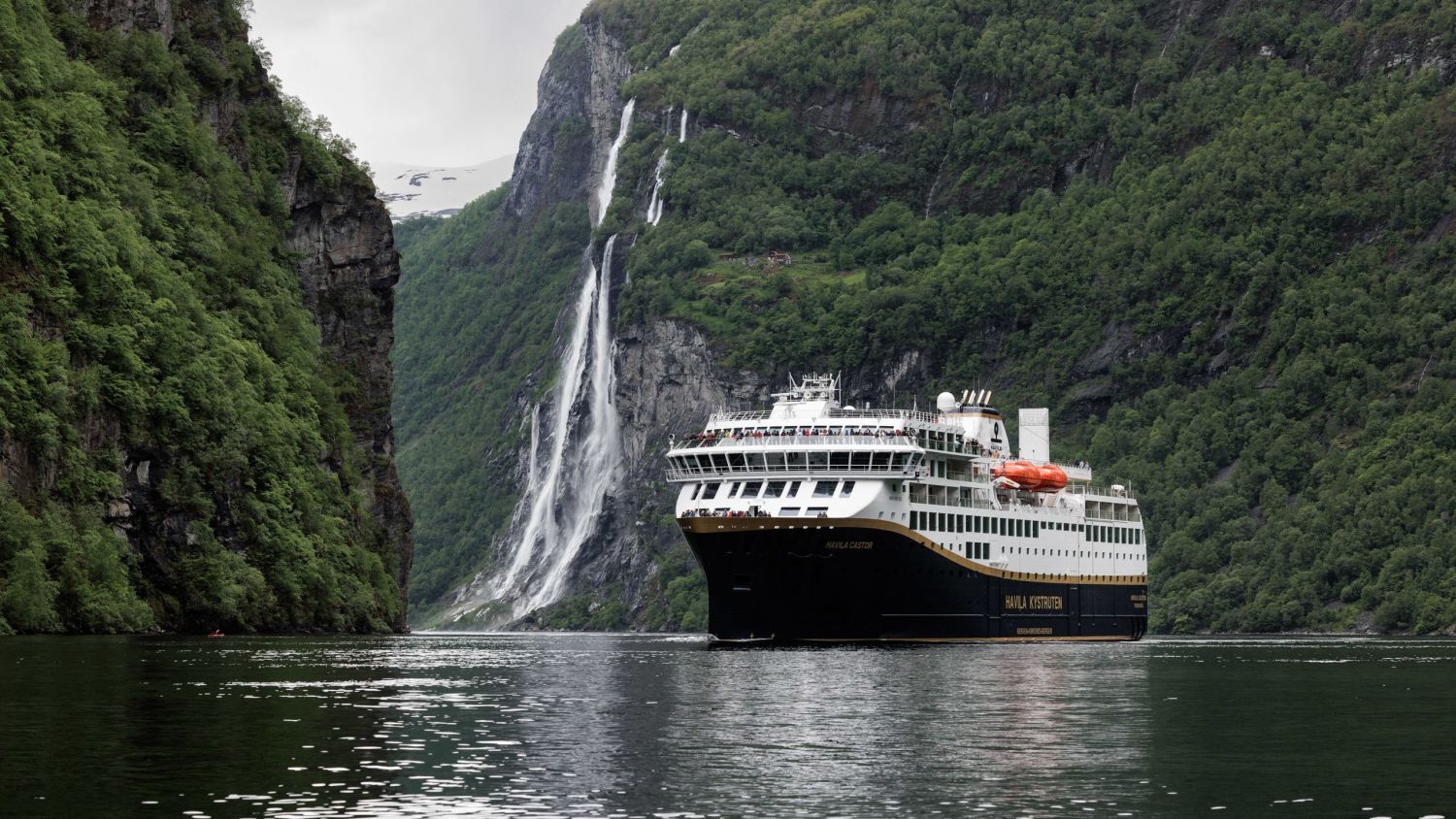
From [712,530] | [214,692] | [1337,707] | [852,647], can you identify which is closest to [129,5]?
[712,530]

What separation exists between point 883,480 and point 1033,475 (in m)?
21.0

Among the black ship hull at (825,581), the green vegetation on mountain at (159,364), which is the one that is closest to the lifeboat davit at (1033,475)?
the black ship hull at (825,581)

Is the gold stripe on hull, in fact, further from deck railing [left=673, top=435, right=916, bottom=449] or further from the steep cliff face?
the steep cliff face

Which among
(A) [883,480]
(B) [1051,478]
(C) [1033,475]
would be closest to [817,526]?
(A) [883,480]

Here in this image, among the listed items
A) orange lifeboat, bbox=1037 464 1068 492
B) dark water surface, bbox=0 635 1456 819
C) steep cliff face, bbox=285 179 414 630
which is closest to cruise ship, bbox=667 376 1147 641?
orange lifeboat, bbox=1037 464 1068 492

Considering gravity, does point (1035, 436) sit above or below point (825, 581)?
above

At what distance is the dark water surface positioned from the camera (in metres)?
38.6

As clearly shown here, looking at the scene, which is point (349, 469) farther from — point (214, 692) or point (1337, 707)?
→ point (1337, 707)

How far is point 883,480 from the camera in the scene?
11294 centimetres

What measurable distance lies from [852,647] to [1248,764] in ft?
210

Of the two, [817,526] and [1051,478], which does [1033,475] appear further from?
[817,526]

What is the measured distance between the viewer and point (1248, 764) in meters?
44.8

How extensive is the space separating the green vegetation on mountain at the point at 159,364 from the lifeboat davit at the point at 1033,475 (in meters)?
40.2

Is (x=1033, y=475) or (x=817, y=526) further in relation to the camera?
(x=1033, y=475)
